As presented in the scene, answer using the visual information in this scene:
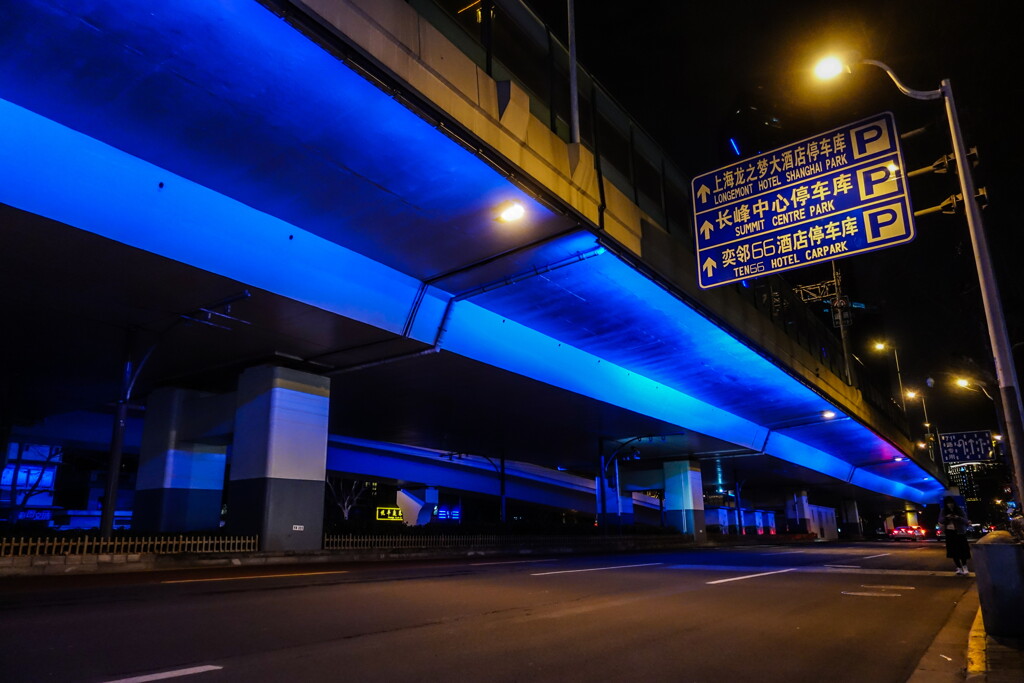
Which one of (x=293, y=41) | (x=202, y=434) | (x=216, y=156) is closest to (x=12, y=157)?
(x=216, y=156)

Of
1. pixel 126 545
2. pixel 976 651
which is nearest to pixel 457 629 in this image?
pixel 976 651

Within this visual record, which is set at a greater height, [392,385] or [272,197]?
[272,197]

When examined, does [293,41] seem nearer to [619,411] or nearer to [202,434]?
[202,434]

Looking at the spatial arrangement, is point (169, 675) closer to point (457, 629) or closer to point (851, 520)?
point (457, 629)

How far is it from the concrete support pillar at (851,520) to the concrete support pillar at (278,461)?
295 ft

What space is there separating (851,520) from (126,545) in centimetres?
9869

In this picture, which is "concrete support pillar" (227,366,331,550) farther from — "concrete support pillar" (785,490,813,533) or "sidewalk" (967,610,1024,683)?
"concrete support pillar" (785,490,813,533)

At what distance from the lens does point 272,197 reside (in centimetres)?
1284

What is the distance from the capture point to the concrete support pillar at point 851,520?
91688mm

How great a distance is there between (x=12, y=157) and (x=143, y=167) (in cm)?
190

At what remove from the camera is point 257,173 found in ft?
39.4

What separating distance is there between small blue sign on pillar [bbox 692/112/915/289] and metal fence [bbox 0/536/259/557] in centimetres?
1403

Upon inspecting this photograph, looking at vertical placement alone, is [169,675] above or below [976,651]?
above

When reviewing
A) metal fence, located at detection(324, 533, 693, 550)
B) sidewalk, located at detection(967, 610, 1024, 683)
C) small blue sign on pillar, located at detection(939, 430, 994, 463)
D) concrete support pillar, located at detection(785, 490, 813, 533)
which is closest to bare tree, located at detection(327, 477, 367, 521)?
metal fence, located at detection(324, 533, 693, 550)
